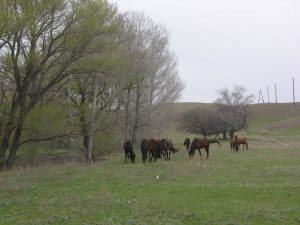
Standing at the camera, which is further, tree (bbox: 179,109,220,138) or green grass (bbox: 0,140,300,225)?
tree (bbox: 179,109,220,138)

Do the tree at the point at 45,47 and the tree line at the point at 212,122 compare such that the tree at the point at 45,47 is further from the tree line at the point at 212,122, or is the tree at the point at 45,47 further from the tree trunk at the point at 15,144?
the tree line at the point at 212,122

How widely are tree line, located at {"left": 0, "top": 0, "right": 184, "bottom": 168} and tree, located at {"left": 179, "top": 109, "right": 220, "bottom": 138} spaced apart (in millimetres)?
32820

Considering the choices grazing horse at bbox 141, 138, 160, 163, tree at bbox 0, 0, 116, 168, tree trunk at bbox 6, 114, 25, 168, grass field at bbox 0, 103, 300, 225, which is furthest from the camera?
grazing horse at bbox 141, 138, 160, 163

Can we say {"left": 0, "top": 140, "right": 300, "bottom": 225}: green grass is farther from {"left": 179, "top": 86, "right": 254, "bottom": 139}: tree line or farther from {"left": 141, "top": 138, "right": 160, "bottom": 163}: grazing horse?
{"left": 179, "top": 86, "right": 254, "bottom": 139}: tree line

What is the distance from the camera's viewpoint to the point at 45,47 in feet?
77.7

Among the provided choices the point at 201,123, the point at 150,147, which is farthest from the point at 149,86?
the point at 201,123

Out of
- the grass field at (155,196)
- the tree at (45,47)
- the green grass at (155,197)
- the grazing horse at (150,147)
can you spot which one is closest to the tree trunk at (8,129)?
the tree at (45,47)

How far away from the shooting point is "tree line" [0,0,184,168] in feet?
72.6

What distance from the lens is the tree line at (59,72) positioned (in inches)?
872

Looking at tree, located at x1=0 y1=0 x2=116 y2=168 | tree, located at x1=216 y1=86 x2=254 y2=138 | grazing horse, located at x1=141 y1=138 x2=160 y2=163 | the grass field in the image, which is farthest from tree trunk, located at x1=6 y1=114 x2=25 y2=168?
tree, located at x1=216 y1=86 x2=254 y2=138

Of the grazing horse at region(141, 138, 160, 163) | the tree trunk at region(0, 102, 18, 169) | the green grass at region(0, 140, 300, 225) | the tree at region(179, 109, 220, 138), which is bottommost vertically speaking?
the green grass at region(0, 140, 300, 225)

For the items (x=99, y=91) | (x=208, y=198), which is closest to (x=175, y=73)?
(x=99, y=91)

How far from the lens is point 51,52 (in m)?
23.3

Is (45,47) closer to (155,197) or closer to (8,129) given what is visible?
(8,129)
